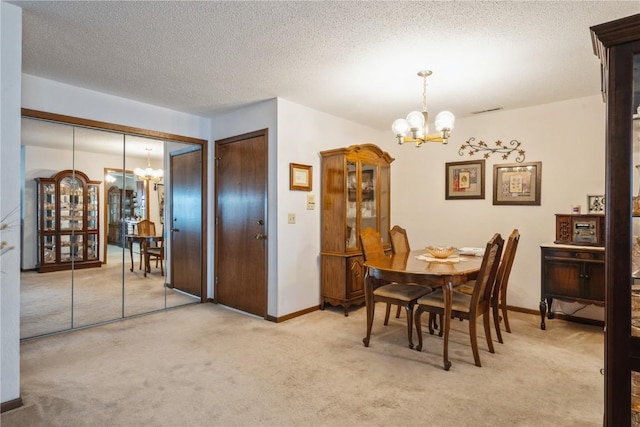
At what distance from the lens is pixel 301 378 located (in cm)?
247

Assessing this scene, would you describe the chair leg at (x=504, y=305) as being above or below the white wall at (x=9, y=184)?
below

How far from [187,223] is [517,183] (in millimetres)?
4127

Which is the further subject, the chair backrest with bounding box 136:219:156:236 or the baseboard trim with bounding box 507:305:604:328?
the chair backrest with bounding box 136:219:156:236

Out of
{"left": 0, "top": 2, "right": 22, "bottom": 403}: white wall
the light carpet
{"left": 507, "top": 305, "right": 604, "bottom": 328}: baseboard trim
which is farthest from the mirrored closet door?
{"left": 507, "top": 305, "right": 604, "bottom": 328}: baseboard trim

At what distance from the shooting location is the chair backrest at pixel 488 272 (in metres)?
2.57

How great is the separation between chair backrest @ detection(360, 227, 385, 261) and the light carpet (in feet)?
2.47

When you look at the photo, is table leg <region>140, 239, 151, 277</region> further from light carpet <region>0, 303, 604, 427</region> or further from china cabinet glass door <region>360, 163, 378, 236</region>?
china cabinet glass door <region>360, 163, 378, 236</region>

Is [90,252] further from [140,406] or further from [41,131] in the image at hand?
[140,406]

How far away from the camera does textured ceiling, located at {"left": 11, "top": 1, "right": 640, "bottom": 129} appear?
2.10 metres

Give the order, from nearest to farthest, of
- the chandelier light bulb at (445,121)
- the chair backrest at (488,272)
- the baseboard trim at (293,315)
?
the chair backrest at (488,272) → the chandelier light bulb at (445,121) → the baseboard trim at (293,315)

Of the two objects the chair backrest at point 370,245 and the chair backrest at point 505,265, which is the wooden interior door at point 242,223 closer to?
the chair backrest at point 370,245

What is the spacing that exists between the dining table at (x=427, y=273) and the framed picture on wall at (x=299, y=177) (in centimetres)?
123

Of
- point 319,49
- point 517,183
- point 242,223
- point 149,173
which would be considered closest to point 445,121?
point 319,49

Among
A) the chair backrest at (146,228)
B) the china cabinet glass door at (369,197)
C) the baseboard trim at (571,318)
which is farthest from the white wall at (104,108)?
the baseboard trim at (571,318)
